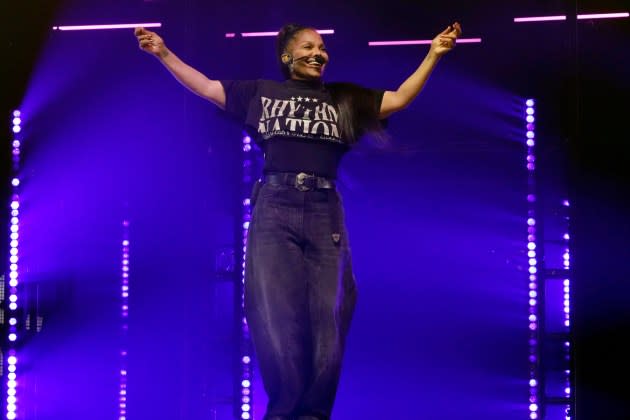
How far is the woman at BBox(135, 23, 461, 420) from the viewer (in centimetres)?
262

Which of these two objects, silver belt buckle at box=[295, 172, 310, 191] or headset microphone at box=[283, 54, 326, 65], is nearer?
silver belt buckle at box=[295, 172, 310, 191]

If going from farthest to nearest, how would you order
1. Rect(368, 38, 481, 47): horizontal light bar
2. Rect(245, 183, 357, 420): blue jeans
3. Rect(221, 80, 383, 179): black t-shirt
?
Rect(368, 38, 481, 47): horizontal light bar, Rect(221, 80, 383, 179): black t-shirt, Rect(245, 183, 357, 420): blue jeans

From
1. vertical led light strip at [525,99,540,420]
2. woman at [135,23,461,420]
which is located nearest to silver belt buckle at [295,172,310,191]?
woman at [135,23,461,420]

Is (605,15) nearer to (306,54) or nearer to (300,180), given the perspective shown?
(306,54)

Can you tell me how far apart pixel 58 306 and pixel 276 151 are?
1768 mm

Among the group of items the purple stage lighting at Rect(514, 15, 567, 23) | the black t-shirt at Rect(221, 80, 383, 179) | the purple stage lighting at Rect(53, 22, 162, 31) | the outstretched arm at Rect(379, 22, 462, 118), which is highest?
the purple stage lighting at Rect(53, 22, 162, 31)

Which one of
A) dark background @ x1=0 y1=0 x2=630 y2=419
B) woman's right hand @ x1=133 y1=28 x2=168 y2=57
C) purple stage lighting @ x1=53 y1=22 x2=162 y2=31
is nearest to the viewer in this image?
woman's right hand @ x1=133 y1=28 x2=168 y2=57

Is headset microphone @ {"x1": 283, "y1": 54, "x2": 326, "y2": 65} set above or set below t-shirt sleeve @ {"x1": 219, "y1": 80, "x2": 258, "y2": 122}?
above

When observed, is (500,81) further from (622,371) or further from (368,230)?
(622,371)

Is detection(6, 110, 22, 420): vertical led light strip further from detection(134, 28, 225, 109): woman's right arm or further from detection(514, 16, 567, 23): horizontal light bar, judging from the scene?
detection(514, 16, 567, 23): horizontal light bar

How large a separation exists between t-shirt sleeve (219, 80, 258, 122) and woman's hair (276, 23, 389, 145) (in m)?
0.15

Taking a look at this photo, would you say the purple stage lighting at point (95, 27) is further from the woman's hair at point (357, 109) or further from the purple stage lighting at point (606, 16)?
the purple stage lighting at point (606, 16)

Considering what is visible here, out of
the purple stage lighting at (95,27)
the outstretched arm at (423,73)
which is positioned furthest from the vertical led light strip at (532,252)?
the purple stage lighting at (95,27)

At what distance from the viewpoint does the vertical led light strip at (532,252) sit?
371 cm
